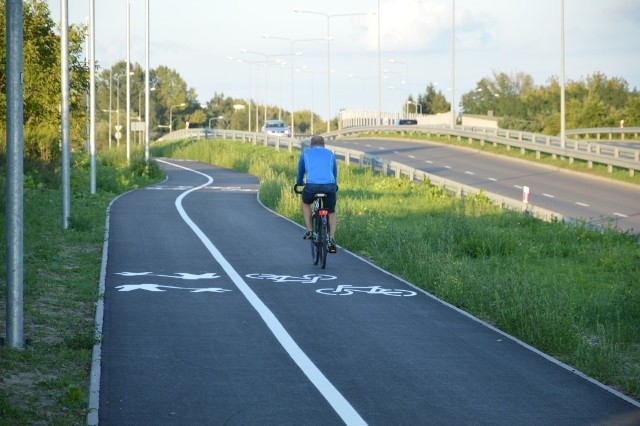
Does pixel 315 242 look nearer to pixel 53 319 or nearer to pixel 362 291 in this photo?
pixel 362 291

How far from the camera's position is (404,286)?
15.6 metres

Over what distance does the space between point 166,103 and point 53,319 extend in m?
154

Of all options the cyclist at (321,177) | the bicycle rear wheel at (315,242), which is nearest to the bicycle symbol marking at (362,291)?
the bicycle rear wheel at (315,242)

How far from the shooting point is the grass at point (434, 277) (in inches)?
369

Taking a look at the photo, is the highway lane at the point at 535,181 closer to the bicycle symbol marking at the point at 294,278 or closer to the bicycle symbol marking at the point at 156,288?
the bicycle symbol marking at the point at 294,278

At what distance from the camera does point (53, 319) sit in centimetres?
1174

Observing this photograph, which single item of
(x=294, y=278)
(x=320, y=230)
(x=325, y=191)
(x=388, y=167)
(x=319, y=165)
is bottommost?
(x=294, y=278)

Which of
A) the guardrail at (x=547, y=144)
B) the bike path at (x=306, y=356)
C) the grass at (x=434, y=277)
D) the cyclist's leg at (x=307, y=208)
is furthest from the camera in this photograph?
the guardrail at (x=547, y=144)

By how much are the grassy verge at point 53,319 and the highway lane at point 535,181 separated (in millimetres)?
13386

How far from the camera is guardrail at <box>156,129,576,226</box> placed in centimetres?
2892

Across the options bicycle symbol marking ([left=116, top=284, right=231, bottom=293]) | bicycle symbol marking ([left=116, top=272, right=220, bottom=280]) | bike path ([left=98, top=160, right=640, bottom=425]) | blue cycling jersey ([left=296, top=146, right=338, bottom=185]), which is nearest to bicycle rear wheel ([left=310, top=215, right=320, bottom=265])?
bike path ([left=98, top=160, right=640, bottom=425])

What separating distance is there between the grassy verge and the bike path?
9.7 inches

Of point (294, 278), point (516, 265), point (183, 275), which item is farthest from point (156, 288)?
point (516, 265)

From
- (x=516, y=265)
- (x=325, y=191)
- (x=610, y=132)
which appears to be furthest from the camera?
(x=610, y=132)
